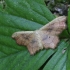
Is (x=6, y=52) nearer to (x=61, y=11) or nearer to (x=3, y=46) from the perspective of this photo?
(x=3, y=46)

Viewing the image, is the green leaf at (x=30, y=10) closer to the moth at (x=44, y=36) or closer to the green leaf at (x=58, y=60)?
the moth at (x=44, y=36)

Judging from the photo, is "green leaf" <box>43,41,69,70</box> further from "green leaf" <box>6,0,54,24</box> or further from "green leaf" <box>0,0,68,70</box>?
"green leaf" <box>6,0,54,24</box>

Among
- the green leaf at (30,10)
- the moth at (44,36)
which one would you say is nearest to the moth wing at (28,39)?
the moth at (44,36)

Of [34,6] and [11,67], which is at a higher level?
[34,6]

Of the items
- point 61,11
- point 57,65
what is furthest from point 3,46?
point 61,11

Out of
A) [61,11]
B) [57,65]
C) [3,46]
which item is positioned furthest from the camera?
[61,11]

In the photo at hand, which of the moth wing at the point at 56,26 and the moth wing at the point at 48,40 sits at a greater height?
the moth wing at the point at 56,26
